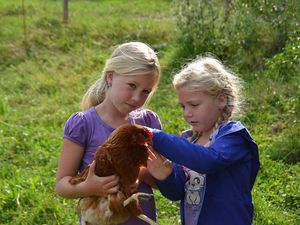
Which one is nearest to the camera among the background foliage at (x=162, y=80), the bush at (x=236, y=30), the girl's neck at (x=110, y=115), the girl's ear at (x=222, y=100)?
the girl's ear at (x=222, y=100)

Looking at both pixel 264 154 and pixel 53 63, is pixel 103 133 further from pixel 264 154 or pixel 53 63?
pixel 53 63

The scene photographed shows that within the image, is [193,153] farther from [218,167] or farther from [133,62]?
[133,62]

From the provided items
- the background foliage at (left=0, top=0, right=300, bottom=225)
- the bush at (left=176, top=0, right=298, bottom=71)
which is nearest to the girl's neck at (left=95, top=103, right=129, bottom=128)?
the background foliage at (left=0, top=0, right=300, bottom=225)

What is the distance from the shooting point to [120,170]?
97.4 inches

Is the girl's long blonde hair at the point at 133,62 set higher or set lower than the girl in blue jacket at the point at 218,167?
higher

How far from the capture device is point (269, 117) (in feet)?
20.6

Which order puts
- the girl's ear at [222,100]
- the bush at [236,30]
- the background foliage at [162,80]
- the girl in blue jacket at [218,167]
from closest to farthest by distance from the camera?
the girl in blue jacket at [218,167] → the girl's ear at [222,100] → the background foliage at [162,80] → the bush at [236,30]

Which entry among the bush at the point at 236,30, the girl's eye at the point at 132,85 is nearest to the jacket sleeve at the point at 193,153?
the girl's eye at the point at 132,85

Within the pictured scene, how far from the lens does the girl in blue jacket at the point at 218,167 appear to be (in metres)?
2.55

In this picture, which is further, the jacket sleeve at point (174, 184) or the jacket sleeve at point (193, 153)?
the jacket sleeve at point (174, 184)

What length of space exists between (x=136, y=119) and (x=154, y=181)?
323mm

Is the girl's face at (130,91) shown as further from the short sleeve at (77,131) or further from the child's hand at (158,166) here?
the child's hand at (158,166)

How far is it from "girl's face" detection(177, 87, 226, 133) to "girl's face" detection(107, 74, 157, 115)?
156 millimetres

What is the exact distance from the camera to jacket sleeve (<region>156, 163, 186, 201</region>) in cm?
262
